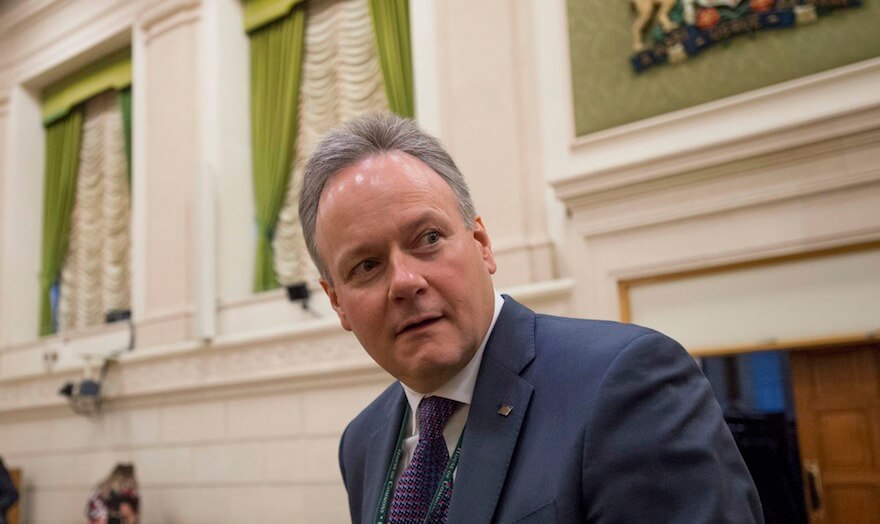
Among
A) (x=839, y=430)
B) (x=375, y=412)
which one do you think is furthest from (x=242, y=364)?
(x=375, y=412)

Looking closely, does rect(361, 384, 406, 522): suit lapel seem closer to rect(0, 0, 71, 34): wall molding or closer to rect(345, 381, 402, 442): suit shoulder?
rect(345, 381, 402, 442): suit shoulder

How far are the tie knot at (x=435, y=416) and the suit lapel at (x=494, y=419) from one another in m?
0.07

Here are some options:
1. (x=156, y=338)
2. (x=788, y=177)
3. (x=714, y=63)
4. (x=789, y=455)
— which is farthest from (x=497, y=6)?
(x=156, y=338)

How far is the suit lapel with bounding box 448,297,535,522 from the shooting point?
3.92 ft

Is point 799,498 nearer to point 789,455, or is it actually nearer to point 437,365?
point 789,455

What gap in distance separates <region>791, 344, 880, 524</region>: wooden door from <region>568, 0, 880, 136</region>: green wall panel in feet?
5.46

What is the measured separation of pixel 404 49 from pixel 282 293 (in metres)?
2.40

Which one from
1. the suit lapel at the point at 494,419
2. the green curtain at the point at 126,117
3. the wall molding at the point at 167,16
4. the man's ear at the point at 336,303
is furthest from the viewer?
the green curtain at the point at 126,117

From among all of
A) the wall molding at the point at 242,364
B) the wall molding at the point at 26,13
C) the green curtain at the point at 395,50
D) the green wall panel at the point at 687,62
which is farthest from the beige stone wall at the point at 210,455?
the wall molding at the point at 26,13

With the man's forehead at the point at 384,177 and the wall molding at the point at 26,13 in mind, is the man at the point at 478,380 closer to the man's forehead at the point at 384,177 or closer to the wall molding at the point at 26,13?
the man's forehead at the point at 384,177

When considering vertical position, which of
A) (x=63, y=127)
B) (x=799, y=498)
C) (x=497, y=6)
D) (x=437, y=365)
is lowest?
(x=799, y=498)

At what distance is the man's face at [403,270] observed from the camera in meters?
1.31

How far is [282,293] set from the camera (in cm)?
725

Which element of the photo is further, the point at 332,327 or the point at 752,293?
the point at 332,327
